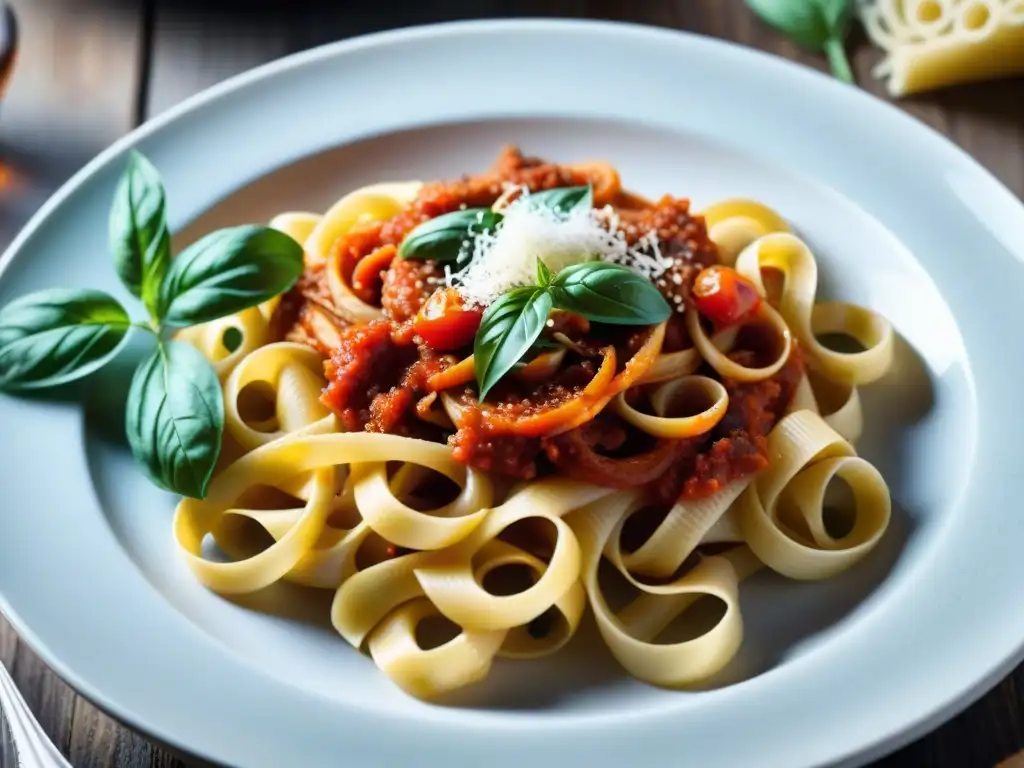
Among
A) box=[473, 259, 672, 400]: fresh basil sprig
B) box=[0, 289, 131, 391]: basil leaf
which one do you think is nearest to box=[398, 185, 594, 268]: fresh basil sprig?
box=[473, 259, 672, 400]: fresh basil sprig

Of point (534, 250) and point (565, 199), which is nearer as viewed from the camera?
point (534, 250)

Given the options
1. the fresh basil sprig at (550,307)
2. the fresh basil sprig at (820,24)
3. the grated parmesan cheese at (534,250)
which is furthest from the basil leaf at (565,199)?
the fresh basil sprig at (820,24)

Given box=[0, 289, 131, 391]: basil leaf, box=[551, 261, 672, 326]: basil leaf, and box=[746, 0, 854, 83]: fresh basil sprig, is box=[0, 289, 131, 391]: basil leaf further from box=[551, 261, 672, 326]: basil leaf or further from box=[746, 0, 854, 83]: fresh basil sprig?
box=[746, 0, 854, 83]: fresh basil sprig

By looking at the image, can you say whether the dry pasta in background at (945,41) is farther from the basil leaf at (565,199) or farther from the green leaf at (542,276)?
the green leaf at (542,276)

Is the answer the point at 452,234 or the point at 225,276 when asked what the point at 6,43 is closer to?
the point at 225,276

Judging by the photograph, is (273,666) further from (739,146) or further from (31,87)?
(31,87)

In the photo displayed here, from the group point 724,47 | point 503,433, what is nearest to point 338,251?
point 503,433

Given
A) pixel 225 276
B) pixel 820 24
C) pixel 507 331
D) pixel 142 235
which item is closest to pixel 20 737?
pixel 225 276
